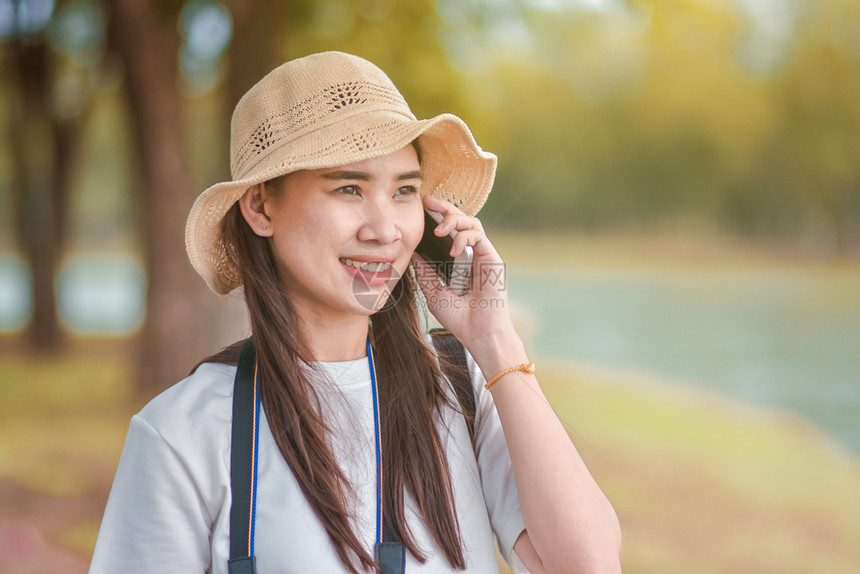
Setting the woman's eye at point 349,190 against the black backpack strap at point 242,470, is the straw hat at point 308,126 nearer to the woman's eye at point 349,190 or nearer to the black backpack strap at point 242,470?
the woman's eye at point 349,190

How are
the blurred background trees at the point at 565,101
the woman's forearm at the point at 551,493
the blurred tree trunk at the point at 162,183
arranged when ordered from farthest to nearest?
the blurred background trees at the point at 565,101 → the blurred tree trunk at the point at 162,183 → the woman's forearm at the point at 551,493

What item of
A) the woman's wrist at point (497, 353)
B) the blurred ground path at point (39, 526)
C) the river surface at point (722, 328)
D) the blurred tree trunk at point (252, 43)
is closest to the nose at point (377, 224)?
the woman's wrist at point (497, 353)

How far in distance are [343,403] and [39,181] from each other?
9.34 m

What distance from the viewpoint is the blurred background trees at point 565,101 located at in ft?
18.1

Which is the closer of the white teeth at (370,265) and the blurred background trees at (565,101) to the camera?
the white teeth at (370,265)

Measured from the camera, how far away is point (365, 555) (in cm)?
133

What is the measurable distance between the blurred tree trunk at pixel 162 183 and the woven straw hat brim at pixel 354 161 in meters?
3.94

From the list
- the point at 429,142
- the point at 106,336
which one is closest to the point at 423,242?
the point at 429,142

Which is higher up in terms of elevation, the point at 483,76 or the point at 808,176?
the point at 483,76

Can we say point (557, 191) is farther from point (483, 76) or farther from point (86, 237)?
point (86, 237)

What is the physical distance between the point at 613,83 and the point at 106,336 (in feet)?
28.5

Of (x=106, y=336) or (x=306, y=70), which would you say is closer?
(x=306, y=70)

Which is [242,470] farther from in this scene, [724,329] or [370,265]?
[724,329]

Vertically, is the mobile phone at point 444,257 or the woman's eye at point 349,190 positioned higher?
the woman's eye at point 349,190
